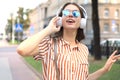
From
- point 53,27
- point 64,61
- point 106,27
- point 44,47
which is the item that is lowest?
point 106,27

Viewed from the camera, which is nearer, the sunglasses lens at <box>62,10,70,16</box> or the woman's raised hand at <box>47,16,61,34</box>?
the woman's raised hand at <box>47,16,61,34</box>

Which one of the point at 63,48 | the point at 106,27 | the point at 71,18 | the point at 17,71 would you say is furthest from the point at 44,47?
the point at 106,27

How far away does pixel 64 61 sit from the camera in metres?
3.74

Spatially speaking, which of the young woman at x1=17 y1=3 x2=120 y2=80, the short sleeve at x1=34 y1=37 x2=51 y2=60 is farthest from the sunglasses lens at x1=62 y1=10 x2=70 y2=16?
the short sleeve at x1=34 y1=37 x2=51 y2=60

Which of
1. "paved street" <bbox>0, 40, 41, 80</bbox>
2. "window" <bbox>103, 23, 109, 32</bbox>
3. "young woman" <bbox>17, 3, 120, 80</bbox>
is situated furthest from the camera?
"window" <bbox>103, 23, 109, 32</bbox>

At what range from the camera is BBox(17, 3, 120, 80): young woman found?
12.2 feet

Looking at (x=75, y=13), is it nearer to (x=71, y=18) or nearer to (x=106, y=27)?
(x=71, y=18)

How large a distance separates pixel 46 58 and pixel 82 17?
56 cm

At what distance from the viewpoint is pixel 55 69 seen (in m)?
3.71

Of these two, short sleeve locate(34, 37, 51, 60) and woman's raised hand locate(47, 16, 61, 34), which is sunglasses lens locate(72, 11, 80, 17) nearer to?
woman's raised hand locate(47, 16, 61, 34)

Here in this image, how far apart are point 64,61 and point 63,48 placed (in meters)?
0.14

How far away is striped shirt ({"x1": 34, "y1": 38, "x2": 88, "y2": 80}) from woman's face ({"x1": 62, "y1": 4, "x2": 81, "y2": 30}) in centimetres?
15

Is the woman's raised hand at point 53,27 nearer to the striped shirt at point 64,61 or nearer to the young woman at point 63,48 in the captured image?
the young woman at point 63,48

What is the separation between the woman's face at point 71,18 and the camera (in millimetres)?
3836
